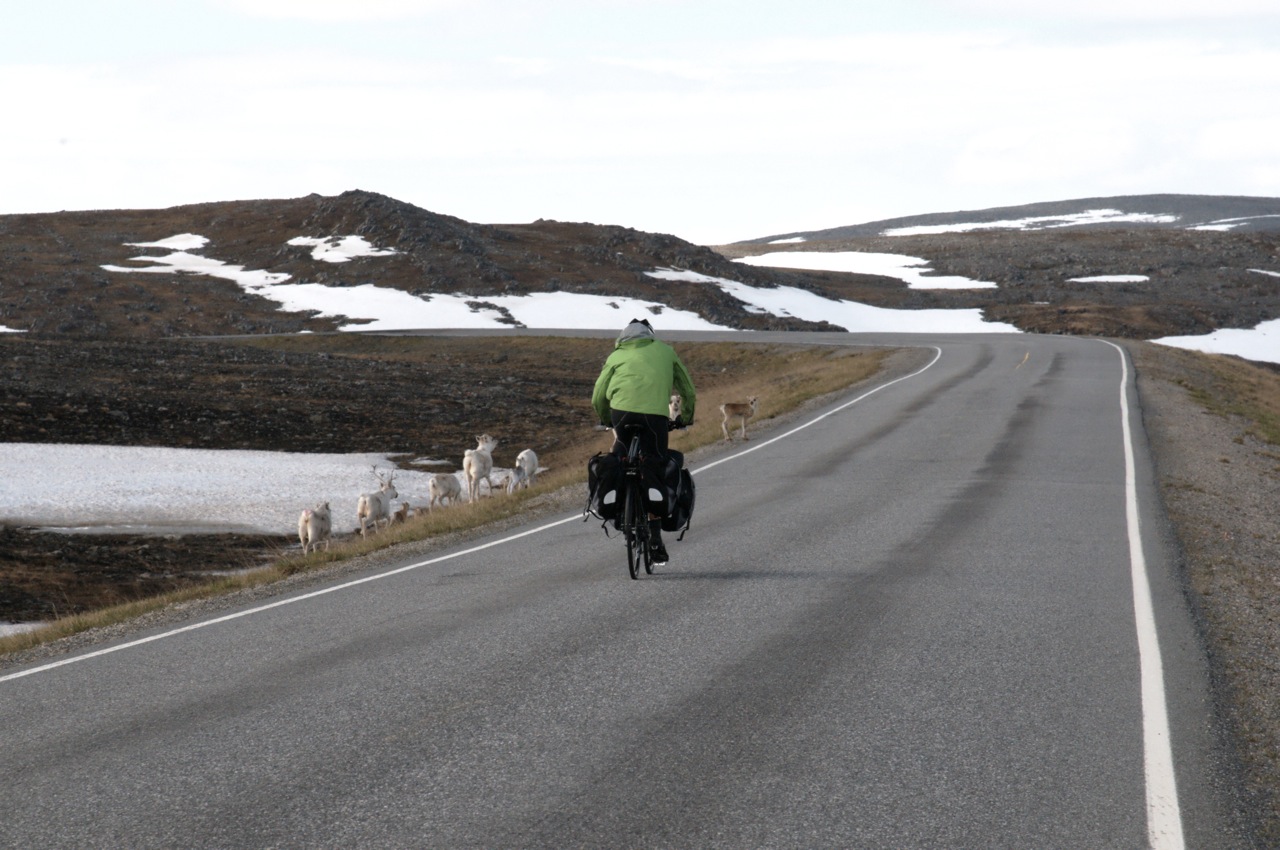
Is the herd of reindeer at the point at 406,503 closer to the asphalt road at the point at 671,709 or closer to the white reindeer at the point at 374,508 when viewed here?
the white reindeer at the point at 374,508

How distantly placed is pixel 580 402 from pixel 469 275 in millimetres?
45880

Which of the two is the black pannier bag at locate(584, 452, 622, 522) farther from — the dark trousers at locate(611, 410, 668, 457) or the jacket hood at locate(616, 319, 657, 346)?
the jacket hood at locate(616, 319, 657, 346)

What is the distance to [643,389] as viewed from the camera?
1016cm

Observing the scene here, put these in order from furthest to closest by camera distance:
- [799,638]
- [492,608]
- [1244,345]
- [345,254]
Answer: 1. [345,254]
2. [1244,345]
3. [492,608]
4. [799,638]

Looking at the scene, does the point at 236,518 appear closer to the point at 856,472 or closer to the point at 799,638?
the point at 856,472

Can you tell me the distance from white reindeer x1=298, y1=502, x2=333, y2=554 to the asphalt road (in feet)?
17.2

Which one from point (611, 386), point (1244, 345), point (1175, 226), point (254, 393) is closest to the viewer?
point (611, 386)

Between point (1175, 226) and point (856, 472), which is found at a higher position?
point (1175, 226)

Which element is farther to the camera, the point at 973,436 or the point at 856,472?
the point at 973,436

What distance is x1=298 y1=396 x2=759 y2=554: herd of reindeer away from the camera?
56.4 feet

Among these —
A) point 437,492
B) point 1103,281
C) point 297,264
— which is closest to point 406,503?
point 437,492

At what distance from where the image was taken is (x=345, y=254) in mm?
89188

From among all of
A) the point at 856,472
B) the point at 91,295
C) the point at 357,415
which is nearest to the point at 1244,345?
the point at 357,415

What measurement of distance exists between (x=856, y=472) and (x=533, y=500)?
4631mm
